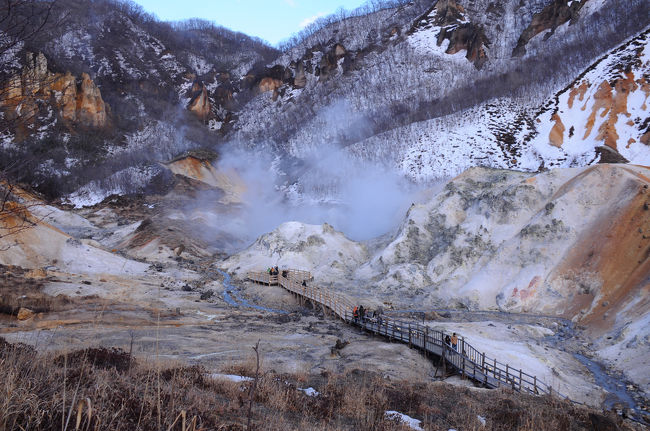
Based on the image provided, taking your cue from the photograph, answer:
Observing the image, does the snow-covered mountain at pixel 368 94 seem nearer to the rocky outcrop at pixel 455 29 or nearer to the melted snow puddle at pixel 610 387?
the rocky outcrop at pixel 455 29

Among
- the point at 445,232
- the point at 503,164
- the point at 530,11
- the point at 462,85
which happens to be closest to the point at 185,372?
the point at 445,232

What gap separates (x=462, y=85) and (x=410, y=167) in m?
38.1

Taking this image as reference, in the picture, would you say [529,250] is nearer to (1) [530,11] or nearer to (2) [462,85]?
(2) [462,85]

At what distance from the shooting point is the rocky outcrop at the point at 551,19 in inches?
3782

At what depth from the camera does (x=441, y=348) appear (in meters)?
15.5

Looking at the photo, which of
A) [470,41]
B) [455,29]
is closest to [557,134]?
[470,41]

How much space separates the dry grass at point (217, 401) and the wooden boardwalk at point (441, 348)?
2.66 metres

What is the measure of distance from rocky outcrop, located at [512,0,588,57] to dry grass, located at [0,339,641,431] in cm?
10586

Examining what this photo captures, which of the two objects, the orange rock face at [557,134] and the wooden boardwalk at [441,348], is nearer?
the wooden boardwalk at [441,348]

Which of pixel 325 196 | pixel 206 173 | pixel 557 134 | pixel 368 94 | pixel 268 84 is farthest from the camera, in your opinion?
pixel 268 84

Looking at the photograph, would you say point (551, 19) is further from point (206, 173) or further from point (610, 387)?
point (610, 387)

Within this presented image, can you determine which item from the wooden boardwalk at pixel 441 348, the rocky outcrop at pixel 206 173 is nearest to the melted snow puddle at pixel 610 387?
the wooden boardwalk at pixel 441 348

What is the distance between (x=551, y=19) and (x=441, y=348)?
4392 inches

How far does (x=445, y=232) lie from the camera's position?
35812mm
